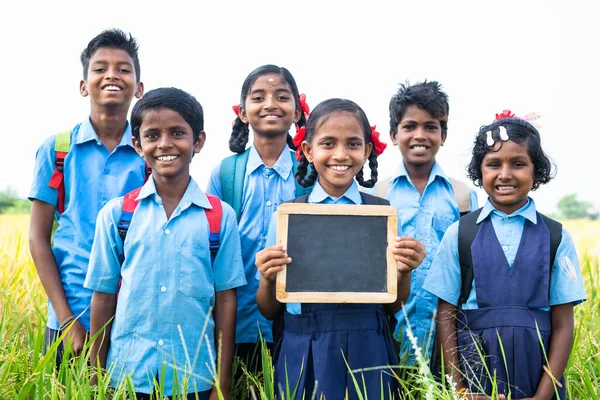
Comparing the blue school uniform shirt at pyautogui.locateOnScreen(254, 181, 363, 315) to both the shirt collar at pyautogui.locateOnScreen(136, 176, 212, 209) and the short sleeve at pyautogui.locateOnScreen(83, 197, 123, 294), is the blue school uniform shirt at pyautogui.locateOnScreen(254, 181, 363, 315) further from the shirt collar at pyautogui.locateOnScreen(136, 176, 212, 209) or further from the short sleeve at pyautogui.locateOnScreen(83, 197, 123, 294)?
the short sleeve at pyautogui.locateOnScreen(83, 197, 123, 294)

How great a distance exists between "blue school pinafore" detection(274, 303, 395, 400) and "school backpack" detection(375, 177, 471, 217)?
1.15 m

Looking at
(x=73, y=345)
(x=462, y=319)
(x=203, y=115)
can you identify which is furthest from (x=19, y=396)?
(x=462, y=319)

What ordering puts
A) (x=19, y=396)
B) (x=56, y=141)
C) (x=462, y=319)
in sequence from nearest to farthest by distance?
(x=19, y=396) < (x=462, y=319) < (x=56, y=141)

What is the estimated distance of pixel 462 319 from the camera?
132 inches

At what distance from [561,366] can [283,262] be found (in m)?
1.56

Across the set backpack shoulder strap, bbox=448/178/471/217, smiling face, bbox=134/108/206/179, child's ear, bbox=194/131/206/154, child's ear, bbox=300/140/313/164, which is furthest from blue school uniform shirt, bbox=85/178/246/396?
backpack shoulder strap, bbox=448/178/471/217

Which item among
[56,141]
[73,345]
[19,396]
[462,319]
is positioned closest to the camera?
[19,396]

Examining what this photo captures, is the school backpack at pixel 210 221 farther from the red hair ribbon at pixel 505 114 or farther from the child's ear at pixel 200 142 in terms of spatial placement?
the red hair ribbon at pixel 505 114

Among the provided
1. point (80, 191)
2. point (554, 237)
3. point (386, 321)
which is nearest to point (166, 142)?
point (80, 191)

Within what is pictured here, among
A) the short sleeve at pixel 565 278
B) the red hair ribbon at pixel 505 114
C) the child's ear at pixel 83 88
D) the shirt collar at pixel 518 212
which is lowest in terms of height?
the short sleeve at pixel 565 278

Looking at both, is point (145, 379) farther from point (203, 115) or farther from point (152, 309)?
point (203, 115)

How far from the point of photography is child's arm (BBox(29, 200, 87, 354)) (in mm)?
3777

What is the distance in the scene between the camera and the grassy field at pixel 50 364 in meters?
3.11

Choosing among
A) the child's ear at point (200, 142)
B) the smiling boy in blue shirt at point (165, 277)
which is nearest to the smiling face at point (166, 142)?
the smiling boy in blue shirt at point (165, 277)
